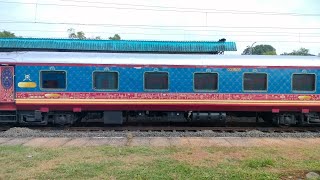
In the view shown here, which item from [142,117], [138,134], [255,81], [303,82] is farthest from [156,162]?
[303,82]

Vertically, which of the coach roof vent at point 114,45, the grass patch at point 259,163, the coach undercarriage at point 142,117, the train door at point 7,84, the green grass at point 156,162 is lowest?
the green grass at point 156,162

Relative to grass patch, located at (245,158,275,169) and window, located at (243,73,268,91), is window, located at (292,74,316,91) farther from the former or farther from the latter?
grass patch, located at (245,158,275,169)

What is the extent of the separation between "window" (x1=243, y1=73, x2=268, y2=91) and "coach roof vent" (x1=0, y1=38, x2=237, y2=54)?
6179mm

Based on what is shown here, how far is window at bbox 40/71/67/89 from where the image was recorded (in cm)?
1459

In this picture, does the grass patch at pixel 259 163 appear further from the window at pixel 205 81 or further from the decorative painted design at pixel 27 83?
the decorative painted design at pixel 27 83

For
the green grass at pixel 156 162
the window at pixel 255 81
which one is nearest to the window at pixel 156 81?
the window at pixel 255 81

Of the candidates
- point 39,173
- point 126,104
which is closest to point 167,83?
point 126,104

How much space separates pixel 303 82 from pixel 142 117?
6575mm

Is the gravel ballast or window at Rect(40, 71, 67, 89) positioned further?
window at Rect(40, 71, 67, 89)

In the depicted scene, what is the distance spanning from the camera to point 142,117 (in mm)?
16359

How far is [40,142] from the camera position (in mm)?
11195

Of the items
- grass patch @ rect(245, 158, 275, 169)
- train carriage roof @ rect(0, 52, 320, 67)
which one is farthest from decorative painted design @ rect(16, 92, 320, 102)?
grass patch @ rect(245, 158, 275, 169)

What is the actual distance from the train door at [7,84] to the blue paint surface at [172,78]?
19 cm

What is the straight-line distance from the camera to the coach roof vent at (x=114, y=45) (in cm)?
2050
